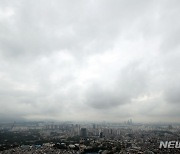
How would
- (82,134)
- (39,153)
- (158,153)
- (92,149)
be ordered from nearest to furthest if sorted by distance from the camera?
(158,153)
(39,153)
(92,149)
(82,134)

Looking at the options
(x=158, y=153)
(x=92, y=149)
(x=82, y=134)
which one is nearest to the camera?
(x=158, y=153)

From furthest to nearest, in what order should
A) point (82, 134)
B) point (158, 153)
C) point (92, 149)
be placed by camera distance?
point (82, 134)
point (92, 149)
point (158, 153)

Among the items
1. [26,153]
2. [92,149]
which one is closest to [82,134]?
[92,149]

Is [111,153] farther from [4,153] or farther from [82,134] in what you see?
[82,134]

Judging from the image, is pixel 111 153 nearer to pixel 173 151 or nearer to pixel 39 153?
pixel 173 151

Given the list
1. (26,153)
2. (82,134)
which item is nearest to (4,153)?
(26,153)

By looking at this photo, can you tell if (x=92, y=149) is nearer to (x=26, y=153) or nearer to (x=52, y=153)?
(x=52, y=153)

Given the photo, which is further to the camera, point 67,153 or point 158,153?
point 67,153

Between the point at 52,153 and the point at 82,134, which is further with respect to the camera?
the point at 82,134

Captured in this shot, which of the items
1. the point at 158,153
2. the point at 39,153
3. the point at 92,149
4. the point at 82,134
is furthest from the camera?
the point at 82,134
